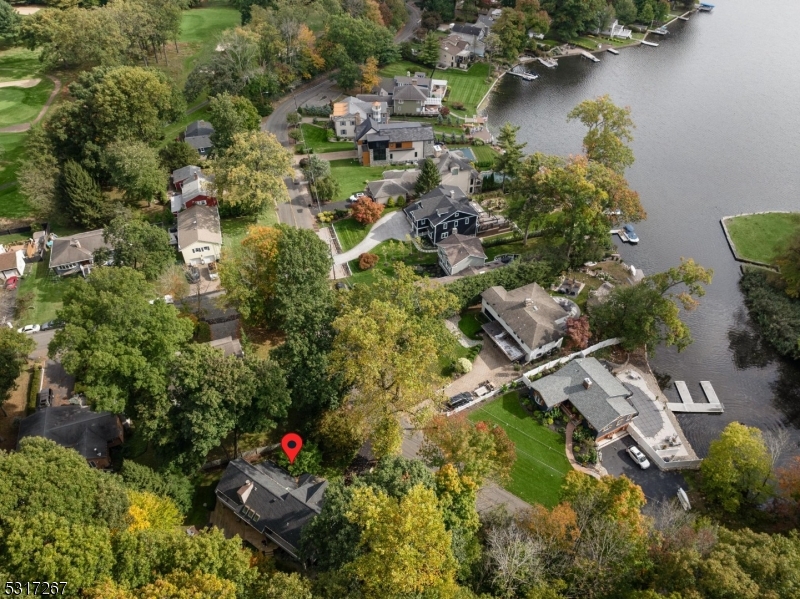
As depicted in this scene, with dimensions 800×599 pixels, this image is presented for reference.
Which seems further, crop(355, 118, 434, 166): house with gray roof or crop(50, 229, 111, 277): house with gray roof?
crop(355, 118, 434, 166): house with gray roof

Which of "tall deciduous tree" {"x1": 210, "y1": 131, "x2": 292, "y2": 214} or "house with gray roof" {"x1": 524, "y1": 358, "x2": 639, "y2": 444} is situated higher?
"tall deciduous tree" {"x1": 210, "y1": 131, "x2": 292, "y2": 214}

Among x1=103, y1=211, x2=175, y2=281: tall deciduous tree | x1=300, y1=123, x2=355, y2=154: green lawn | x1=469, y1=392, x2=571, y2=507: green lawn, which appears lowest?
x1=469, y1=392, x2=571, y2=507: green lawn

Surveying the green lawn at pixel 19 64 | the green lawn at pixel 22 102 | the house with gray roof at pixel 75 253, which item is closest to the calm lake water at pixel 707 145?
the house with gray roof at pixel 75 253

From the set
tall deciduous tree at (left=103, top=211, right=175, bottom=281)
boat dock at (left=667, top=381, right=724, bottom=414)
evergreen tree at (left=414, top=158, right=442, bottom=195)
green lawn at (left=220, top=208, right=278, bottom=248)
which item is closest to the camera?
boat dock at (left=667, top=381, right=724, bottom=414)

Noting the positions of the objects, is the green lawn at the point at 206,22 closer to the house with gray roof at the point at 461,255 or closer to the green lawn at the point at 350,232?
the green lawn at the point at 350,232

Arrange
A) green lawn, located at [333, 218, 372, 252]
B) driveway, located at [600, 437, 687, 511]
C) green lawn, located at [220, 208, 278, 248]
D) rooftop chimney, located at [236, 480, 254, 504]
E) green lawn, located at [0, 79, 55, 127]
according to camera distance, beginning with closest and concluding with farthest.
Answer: rooftop chimney, located at [236, 480, 254, 504] < driveway, located at [600, 437, 687, 511] < green lawn, located at [333, 218, 372, 252] < green lawn, located at [220, 208, 278, 248] < green lawn, located at [0, 79, 55, 127]

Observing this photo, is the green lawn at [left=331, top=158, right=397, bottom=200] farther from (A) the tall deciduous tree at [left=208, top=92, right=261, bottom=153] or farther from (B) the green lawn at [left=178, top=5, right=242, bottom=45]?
(B) the green lawn at [left=178, top=5, right=242, bottom=45]

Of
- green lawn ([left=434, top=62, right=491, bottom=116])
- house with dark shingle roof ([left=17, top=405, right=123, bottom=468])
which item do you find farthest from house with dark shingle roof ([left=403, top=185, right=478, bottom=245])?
house with dark shingle roof ([left=17, top=405, right=123, bottom=468])

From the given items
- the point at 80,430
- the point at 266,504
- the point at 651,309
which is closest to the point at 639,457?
the point at 651,309
